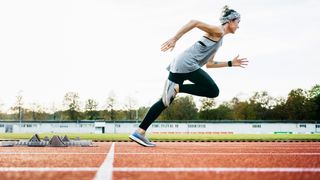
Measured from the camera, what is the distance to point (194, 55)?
19.8ft

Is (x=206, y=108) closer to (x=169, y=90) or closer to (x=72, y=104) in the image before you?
(x=72, y=104)

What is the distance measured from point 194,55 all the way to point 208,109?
100326 millimetres

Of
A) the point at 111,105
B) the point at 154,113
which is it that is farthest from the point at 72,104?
the point at 154,113

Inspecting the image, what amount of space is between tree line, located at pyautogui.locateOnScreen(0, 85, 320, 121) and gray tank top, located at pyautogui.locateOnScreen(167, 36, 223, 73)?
92.2 meters

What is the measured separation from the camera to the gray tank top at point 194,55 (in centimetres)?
602

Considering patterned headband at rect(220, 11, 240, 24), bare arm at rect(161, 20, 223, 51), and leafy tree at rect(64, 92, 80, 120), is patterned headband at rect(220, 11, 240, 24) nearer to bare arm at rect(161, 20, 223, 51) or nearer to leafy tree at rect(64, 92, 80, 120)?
bare arm at rect(161, 20, 223, 51)

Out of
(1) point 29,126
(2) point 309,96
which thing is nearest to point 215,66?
(1) point 29,126

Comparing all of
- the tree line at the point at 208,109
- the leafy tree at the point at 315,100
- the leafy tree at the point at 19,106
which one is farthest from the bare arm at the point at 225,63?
the leafy tree at the point at 19,106

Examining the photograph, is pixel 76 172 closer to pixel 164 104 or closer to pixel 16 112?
pixel 164 104

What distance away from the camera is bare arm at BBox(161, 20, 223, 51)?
17.3ft

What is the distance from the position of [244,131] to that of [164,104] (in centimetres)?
8162

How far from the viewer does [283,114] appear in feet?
317

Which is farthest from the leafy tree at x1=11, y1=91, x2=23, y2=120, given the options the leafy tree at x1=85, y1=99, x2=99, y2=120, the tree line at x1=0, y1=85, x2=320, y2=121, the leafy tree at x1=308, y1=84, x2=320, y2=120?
the leafy tree at x1=308, y1=84, x2=320, y2=120

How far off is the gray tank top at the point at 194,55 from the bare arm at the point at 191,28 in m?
0.16
